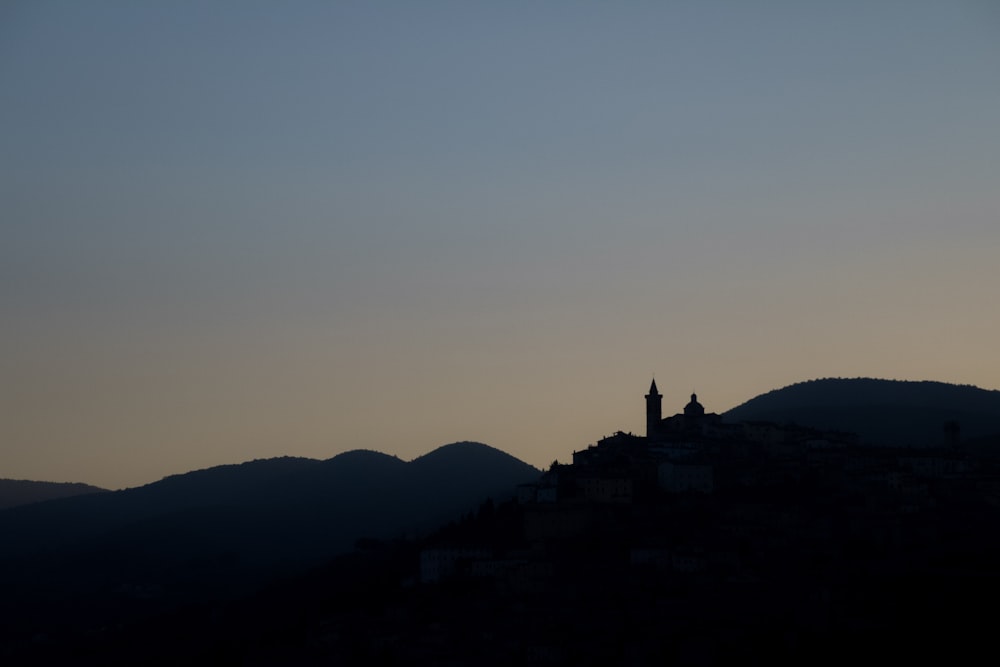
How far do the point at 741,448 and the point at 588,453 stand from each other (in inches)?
387

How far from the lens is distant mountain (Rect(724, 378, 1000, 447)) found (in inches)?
5945

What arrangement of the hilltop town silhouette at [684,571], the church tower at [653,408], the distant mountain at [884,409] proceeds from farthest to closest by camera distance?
the distant mountain at [884,409], the church tower at [653,408], the hilltop town silhouette at [684,571]

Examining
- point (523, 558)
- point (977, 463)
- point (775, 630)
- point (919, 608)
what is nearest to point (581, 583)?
point (523, 558)

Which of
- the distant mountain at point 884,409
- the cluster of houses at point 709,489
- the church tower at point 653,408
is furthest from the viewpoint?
the distant mountain at point 884,409

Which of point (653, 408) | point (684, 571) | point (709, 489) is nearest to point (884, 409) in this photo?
point (653, 408)

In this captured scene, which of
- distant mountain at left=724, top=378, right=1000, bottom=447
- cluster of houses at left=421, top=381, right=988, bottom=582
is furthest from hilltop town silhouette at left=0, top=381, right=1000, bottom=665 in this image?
distant mountain at left=724, top=378, right=1000, bottom=447

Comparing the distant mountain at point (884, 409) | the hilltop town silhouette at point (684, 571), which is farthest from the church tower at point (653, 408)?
the distant mountain at point (884, 409)

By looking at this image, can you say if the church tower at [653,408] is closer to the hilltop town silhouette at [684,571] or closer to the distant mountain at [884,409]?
the hilltop town silhouette at [684,571]

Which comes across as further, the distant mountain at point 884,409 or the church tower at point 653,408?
the distant mountain at point 884,409

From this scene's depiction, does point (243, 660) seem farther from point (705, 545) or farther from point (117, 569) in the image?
point (117, 569)

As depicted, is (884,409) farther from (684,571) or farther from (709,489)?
(684,571)

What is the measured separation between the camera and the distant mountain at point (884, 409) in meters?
151

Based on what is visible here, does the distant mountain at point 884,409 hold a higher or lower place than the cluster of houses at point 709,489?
higher

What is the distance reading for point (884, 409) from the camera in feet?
542
